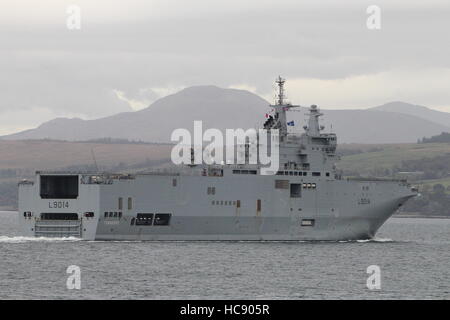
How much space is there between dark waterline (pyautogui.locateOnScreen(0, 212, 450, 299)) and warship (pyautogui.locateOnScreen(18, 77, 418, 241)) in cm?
99

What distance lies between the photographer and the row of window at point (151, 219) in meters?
56.4

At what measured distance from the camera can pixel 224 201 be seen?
Answer: 2247 inches

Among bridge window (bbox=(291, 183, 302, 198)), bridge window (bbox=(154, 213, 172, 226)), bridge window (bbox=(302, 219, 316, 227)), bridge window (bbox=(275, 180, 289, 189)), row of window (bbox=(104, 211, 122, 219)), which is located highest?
bridge window (bbox=(275, 180, 289, 189))

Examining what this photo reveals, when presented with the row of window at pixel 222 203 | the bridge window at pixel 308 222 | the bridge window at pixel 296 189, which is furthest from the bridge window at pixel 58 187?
the bridge window at pixel 308 222

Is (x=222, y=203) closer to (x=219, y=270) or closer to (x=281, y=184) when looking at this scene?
(x=281, y=184)

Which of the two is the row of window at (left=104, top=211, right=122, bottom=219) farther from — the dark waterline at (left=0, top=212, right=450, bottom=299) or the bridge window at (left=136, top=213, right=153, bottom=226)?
the dark waterline at (left=0, top=212, right=450, bottom=299)

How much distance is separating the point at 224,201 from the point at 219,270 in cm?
1211

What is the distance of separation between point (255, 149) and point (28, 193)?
14261mm

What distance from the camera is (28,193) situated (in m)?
56.2

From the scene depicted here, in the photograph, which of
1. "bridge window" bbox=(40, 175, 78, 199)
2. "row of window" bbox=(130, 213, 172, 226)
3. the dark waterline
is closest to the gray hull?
"row of window" bbox=(130, 213, 172, 226)

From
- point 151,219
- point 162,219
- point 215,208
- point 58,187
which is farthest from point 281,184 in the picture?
point 58,187

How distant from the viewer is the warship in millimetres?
55781
